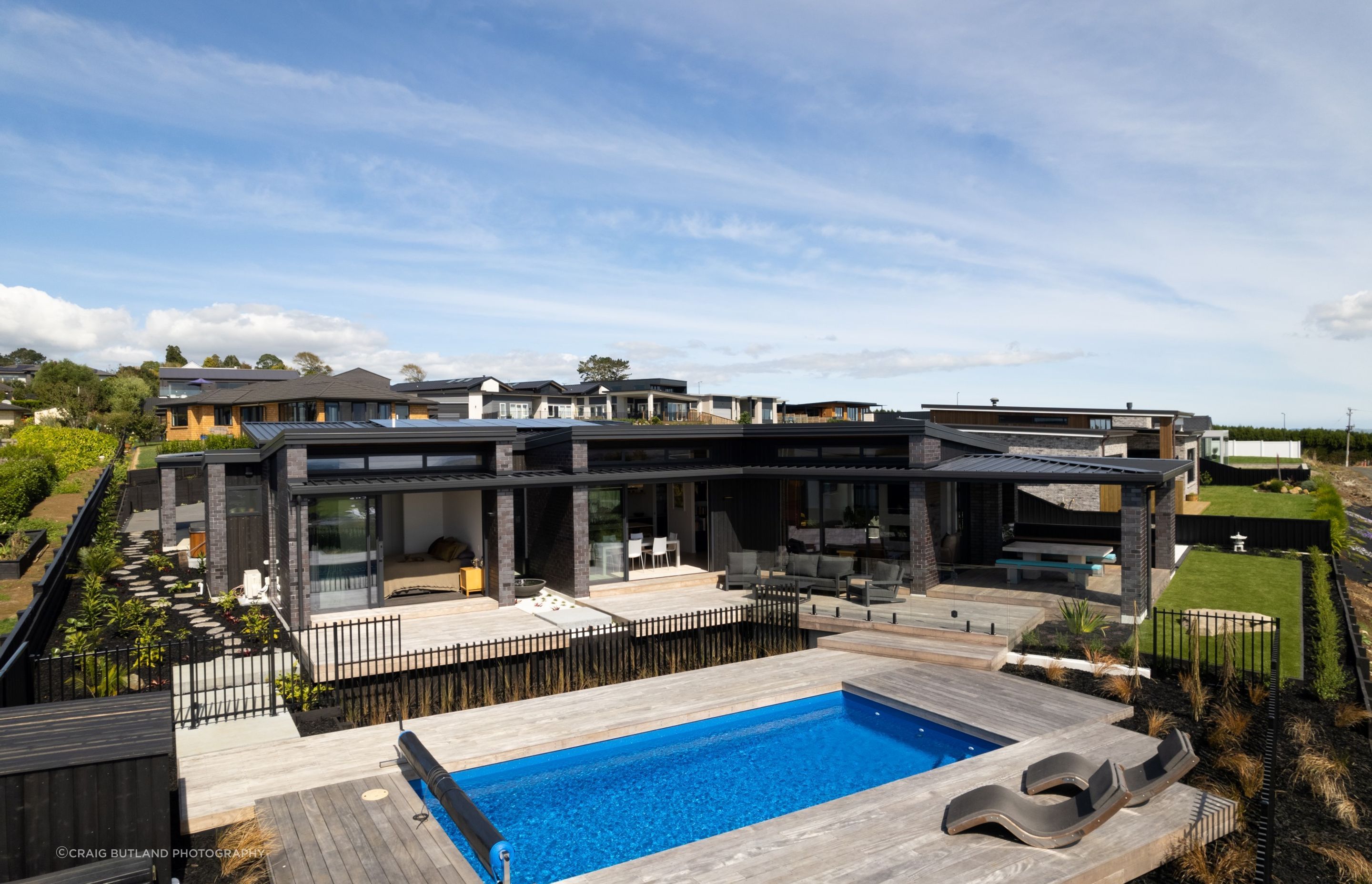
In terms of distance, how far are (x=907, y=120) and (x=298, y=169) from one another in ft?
50.0

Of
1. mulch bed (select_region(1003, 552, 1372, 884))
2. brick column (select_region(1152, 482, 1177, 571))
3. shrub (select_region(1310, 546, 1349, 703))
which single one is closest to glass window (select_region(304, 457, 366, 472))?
mulch bed (select_region(1003, 552, 1372, 884))

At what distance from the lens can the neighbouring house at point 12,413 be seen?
67.9 metres

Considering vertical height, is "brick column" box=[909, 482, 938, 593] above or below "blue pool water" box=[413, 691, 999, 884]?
above

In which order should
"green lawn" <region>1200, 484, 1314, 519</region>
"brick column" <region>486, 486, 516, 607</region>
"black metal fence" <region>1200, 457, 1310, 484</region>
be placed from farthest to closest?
"black metal fence" <region>1200, 457, 1310, 484</region>
"green lawn" <region>1200, 484, 1314, 519</region>
"brick column" <region>486, 486, 516, 607</region>

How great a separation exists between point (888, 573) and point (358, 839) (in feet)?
39.8

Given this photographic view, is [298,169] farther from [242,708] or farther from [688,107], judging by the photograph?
[242,708]

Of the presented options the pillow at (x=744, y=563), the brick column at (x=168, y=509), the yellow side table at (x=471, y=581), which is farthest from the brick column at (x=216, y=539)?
the pillow at (x=744, y=563)

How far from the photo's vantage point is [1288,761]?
30.9ft

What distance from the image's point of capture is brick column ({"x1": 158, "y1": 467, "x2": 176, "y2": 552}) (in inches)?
922

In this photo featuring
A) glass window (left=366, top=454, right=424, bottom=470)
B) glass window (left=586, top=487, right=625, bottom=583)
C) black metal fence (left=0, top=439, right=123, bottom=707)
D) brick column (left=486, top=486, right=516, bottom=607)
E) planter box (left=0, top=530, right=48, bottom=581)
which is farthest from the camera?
planter box (left=0, top=530, right=48, bottom=581)

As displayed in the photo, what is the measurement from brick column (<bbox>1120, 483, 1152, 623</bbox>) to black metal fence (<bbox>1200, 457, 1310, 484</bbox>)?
42062 mm

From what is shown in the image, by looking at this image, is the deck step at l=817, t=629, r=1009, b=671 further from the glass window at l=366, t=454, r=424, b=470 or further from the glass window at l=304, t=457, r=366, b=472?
the glass window at l=304, t=457, r=366, b=472

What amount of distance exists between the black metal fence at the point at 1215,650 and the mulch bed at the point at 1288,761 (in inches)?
12.6

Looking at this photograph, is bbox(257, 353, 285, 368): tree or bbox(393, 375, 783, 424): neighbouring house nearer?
bbox(393, 375, 783, 424): neighbouring house
